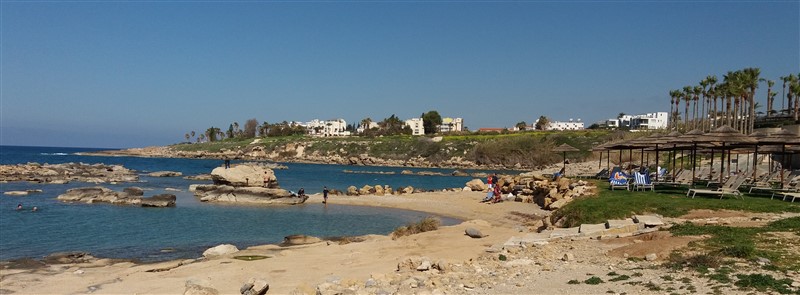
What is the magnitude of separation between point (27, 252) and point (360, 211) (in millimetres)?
17295

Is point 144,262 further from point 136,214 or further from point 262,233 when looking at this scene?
point 136,214

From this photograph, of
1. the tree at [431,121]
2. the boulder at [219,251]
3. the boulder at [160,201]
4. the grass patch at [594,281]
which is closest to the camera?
the grass patch at [594,281]

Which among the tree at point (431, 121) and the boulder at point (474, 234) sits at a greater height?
the tree at point (431, 121)

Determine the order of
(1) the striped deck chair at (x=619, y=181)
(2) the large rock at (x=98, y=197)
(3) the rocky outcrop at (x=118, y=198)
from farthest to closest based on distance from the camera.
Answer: (2) the large rock at (x=98, y=197), (3) the rocky outcrop at (x=118, y=198), (1) the striped deck chair at (x=619, y=181)

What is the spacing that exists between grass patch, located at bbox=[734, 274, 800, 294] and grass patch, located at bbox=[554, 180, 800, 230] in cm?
793

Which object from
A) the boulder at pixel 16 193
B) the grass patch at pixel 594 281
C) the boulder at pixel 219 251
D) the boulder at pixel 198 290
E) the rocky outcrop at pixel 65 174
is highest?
the grass patch at pixel 594 281

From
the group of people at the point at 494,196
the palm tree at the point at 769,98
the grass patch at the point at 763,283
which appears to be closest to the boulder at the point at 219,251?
the grass patch at the point at 763,283

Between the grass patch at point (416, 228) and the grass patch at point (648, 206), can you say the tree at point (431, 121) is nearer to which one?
the grass patch at point (416, 228)

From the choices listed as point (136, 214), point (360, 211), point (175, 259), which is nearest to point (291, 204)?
point (360, 211)

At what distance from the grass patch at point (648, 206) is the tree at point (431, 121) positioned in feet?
521

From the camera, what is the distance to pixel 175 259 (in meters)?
17.4

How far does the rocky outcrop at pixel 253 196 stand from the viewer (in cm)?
3553

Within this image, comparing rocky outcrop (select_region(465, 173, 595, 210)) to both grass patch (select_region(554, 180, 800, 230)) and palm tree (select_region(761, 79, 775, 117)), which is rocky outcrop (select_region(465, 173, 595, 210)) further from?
palm tree (select_region(761, 79, 775, 117))

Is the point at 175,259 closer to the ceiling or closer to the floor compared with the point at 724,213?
closer to the floor
